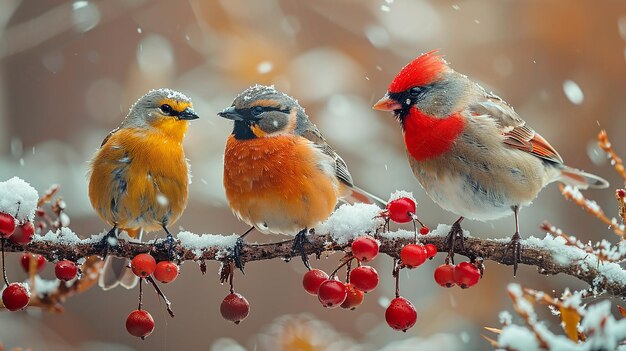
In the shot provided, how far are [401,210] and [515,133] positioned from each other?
87 cm

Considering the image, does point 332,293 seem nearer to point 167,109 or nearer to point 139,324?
point 139,324

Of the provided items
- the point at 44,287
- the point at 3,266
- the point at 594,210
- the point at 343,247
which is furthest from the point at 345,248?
the point at 44,287

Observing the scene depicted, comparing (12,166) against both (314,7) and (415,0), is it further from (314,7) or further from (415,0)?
(415,0)

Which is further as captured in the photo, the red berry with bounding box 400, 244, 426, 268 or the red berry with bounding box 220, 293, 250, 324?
the red berry with bounding box 220, 293, 250, 324

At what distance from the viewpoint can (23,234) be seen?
5.87ft

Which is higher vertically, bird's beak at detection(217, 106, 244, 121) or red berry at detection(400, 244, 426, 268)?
bird's beak at detection(217, 106, 244, 121)

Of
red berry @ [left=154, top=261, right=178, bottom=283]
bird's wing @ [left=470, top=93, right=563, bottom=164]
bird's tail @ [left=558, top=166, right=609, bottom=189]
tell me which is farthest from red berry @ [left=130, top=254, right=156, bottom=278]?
bird's tail @ [left=558, top=166, right=609, bottom=189]

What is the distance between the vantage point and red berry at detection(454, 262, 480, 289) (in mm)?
1738

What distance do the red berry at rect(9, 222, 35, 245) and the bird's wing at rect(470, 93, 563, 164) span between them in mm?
1332

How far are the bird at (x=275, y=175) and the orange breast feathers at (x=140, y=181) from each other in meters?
0.18

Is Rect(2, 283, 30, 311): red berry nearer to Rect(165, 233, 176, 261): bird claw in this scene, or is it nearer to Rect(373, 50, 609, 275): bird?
Rect(165, 233, 176, 261): bird claw

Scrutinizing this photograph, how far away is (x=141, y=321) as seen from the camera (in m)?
1.83

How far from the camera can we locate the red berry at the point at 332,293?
1752 millimetres

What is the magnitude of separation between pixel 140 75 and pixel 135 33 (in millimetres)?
976
